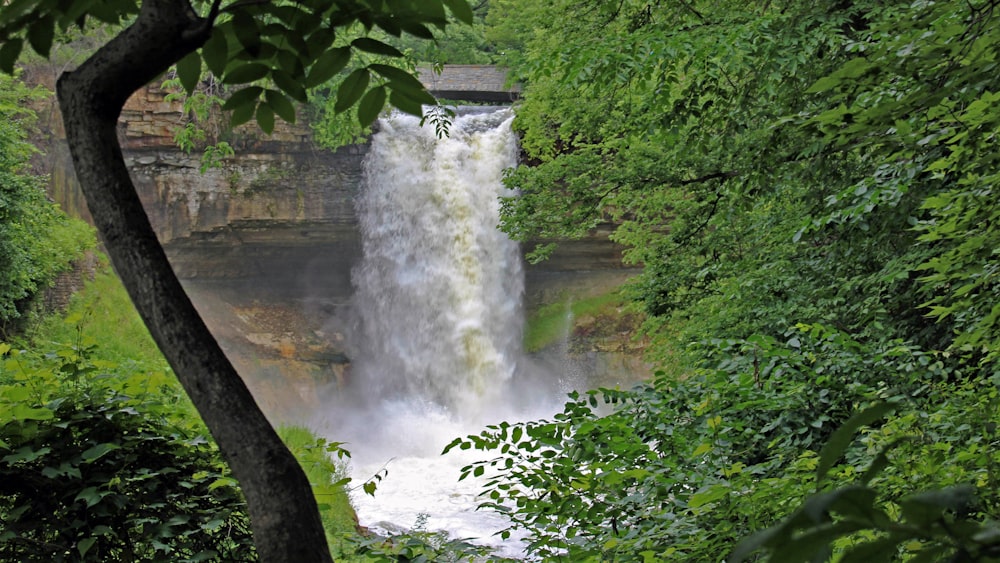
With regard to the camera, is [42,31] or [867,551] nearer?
[867,551]

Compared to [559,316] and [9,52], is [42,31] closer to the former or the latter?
[9,52]

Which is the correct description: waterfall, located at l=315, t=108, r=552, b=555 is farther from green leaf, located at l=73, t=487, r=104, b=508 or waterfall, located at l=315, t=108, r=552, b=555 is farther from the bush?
green leaf, located at l=73, t=487, r=104, b=508

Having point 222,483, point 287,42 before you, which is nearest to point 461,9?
point 287,42

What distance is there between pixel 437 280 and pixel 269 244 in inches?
162

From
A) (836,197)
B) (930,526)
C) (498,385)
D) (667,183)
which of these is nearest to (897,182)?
(836,197)

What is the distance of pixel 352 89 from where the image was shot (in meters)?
1.47

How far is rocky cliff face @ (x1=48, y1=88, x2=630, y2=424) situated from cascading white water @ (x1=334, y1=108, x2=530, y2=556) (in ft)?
2.24

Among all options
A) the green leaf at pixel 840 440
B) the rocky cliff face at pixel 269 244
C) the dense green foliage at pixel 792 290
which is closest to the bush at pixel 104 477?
the dense green foliage at pixel 792 290

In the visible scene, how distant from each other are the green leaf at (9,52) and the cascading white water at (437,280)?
56.1 feet

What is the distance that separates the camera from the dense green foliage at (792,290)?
2.86 meters

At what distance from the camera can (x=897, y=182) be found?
4.78 metres

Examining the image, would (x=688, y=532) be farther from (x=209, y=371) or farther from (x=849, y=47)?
(x=849, y=47)

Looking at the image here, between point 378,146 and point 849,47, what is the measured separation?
605 inches

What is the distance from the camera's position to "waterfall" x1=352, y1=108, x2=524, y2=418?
61.7 feet
